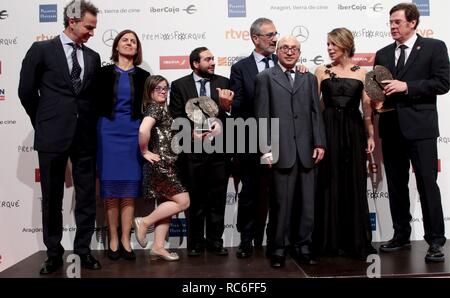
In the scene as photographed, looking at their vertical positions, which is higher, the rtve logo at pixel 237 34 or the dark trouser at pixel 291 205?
the rtve logo at pixel 237 34

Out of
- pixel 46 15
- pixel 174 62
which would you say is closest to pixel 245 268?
pixel 174 62

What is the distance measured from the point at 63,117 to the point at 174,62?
1.31 metres

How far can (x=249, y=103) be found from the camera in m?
3.99

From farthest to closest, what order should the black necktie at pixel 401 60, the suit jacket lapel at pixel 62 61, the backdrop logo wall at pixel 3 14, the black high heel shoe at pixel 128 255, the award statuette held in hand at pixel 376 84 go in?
the backdrop logo wall at pixel 3 14, the black high heel shoe at pixel 128 255, the black necktie at pixel 401 60, the award statuette held in hand at pixel 376 84, the suit jacket lapel at pixel 62 61

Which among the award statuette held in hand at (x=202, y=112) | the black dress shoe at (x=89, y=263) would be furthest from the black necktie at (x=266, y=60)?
the black dress shoe at (x=89, y=263)

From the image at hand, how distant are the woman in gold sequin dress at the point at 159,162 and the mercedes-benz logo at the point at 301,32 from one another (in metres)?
1.40

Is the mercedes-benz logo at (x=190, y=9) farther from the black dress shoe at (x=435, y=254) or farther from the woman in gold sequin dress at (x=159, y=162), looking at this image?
the black dress shoe at (x=435, y=254)

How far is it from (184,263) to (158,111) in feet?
3.91

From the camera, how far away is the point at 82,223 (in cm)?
367

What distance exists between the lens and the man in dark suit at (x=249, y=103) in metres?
3.98

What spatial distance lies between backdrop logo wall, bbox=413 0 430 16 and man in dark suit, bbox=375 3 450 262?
0.80 metres
